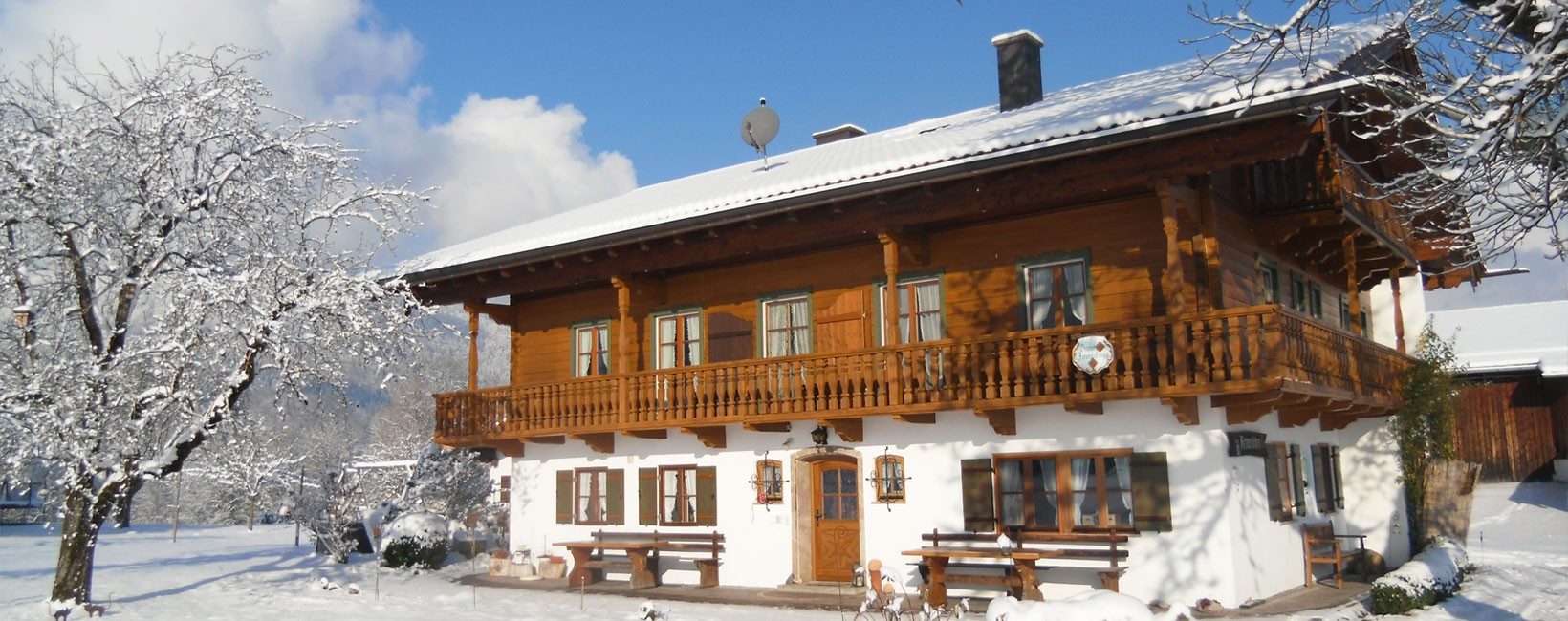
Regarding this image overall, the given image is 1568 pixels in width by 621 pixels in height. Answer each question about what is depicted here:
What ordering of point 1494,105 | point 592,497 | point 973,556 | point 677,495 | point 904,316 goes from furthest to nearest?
point 592,497, point 677,495, point 904,316, point 973,556, point 1494,105

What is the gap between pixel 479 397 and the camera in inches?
778

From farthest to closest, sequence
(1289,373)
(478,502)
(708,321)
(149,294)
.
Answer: (478,502), (708,321), (149,294), (1289,373)

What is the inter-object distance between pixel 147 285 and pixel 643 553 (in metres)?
7.57

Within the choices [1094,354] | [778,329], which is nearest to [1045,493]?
[1094,354]

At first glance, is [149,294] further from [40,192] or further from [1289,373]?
[1289,373]

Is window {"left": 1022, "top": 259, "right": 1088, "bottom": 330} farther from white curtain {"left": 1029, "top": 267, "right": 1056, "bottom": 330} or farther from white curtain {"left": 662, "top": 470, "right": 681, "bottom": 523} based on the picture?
white curtain {"left": 662, "top": 470, "right": 681, "bottom": 523}

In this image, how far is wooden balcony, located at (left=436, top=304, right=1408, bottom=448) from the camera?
12.4 metres

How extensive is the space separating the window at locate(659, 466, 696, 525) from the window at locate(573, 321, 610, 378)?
2442 mm

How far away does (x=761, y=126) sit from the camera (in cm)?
2183

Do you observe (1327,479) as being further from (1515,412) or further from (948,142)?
(1515,412)

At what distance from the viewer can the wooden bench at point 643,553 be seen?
1692 centimetres

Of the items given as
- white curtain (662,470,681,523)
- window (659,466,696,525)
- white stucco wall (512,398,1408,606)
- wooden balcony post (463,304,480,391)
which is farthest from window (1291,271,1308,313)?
wooden balcony post (463,304,480,391)

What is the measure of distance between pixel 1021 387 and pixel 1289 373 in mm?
2896

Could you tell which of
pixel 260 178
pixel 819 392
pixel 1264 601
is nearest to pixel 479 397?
pixel 260 178
